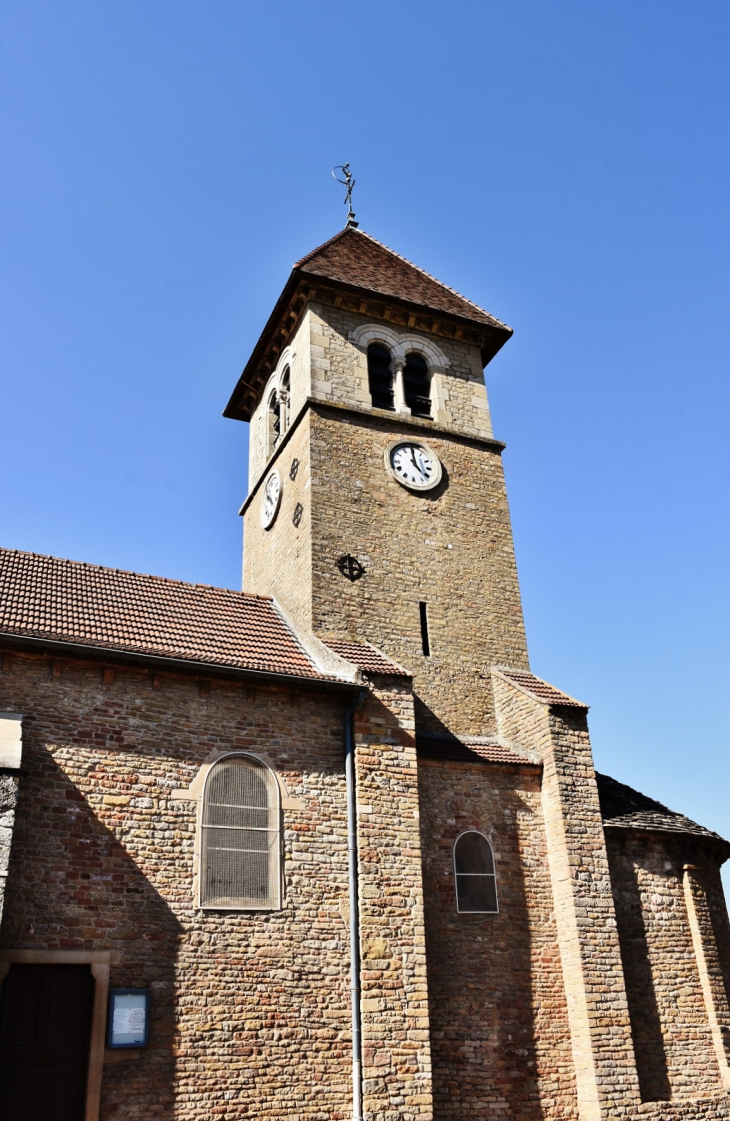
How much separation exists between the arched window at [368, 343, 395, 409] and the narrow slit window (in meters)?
4.29

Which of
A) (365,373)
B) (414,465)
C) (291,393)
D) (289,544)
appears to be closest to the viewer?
(289,544)

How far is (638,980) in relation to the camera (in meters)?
12.6

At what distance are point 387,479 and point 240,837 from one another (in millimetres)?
7346

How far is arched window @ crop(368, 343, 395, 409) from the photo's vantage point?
17.5 meters

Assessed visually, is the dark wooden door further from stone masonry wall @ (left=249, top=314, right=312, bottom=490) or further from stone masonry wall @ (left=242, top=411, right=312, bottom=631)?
stone masonry wall @ (left=249, top=314, right=312, bottom=490)

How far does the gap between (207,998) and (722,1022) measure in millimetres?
7464

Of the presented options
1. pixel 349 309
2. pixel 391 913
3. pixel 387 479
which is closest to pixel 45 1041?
pixel 391 913

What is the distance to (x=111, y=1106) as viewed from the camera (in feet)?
30.2

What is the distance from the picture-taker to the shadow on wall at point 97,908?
9.45m

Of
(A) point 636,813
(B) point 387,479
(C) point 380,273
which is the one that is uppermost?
(C) point 380,273

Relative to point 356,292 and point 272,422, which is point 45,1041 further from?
point 356,292

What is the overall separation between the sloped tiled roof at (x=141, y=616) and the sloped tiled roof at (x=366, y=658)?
47cm

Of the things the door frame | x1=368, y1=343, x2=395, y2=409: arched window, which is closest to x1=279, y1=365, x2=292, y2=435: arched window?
x1=368, y1=343, x2=395, y2=409: arched window

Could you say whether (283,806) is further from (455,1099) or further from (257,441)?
(257,441)
